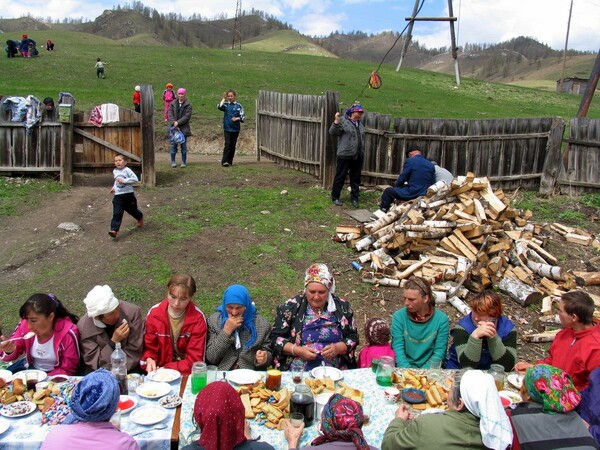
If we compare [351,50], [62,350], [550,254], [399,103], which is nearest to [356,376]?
[62,350]

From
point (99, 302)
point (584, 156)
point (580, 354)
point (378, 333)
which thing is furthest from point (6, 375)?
point (584, 156)

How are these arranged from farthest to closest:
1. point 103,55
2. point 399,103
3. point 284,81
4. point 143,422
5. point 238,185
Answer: point 103,55 → point 284,81 → point 399,103 → point 238,185 → point 143,422

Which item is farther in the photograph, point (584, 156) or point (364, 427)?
point (584, 156)

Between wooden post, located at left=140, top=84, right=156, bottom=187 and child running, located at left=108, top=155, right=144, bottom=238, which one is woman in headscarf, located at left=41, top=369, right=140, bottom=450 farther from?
wooden post, located at left=140, top=84, right=156, bottom=187

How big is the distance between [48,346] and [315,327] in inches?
94.4

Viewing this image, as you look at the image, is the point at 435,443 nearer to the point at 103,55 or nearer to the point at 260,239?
the point at 260,239

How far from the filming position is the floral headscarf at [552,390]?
3.31 m

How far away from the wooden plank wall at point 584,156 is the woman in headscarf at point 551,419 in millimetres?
11498

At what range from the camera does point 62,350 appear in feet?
15.2

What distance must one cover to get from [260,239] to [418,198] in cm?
295

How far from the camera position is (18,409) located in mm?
3693

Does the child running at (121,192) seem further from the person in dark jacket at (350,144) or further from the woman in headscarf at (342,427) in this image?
the woman in headscarf at (342,427)

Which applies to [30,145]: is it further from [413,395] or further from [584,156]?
[584,156]

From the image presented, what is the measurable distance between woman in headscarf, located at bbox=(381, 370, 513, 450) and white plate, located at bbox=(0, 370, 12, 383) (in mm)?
2891
